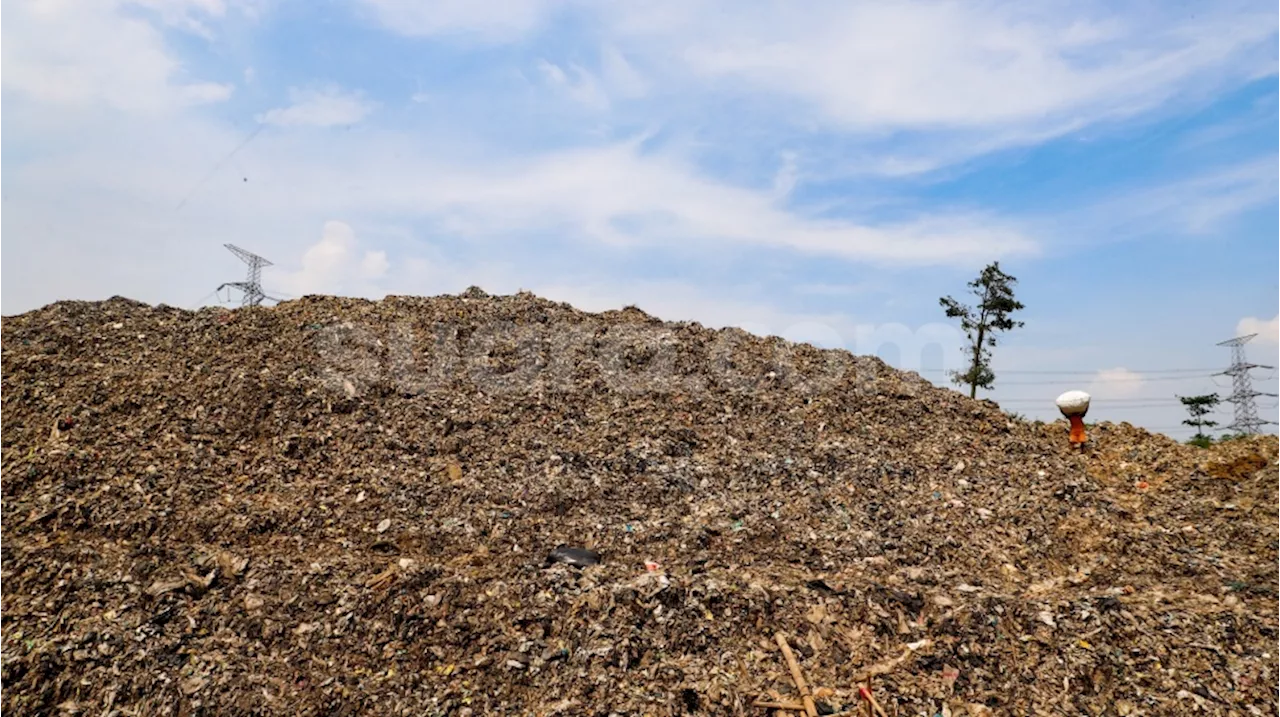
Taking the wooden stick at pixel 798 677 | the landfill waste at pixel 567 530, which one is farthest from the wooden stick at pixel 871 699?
the wooden stick at pixel 798 677

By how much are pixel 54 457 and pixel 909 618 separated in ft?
26.4

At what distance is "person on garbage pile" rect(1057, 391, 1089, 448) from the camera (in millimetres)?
10180

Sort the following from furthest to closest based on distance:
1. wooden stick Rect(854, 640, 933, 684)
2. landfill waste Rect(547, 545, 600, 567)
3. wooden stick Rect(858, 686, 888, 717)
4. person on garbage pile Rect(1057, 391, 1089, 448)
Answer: person on garbage pile Rect(1057, 391, 1089, 448) → landfill waste Rect(547, 545, 600, 567) → wooden stick Rect(854, 640, 933, 684) → wooden stick Rect(858, 686, 888, 717)

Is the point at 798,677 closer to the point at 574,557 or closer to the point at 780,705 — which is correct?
the point at 780,705

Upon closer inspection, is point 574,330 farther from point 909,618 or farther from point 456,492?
point 909,618

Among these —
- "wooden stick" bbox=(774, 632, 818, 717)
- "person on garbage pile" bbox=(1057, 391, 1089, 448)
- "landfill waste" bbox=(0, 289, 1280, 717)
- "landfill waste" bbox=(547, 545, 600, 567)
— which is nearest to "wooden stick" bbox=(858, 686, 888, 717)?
"landfill waste" bbox=(0, 289, 1280, 717)

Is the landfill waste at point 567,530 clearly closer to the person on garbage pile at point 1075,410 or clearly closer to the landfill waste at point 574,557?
the landfill waste at point 574,557

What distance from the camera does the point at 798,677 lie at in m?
5.15

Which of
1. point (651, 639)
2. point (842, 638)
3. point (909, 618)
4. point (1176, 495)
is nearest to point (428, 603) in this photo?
point (651, 639)

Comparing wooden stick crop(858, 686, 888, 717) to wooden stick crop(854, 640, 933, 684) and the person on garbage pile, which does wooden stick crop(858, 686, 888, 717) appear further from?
the person on garbage pile

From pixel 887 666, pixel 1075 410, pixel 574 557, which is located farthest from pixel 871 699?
pixel 1075 410

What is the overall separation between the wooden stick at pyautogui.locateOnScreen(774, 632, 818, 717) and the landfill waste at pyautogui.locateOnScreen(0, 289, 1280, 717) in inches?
1.8

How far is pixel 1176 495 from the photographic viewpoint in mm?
9250

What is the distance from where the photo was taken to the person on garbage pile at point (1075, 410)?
33.4 feet
